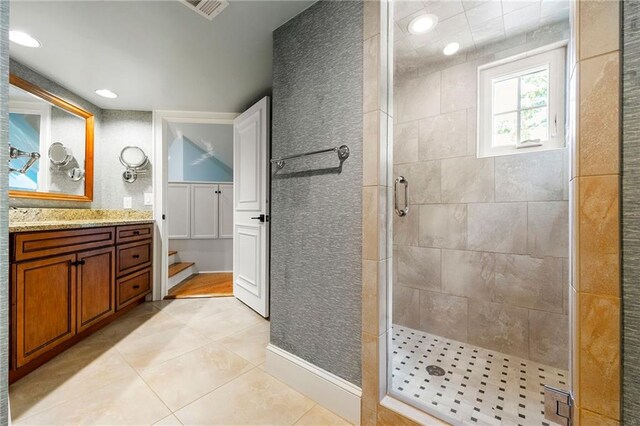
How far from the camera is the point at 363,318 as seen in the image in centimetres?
112

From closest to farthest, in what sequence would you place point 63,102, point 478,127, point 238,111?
1. point 478,127
2. point 63,102
3. point 238,111

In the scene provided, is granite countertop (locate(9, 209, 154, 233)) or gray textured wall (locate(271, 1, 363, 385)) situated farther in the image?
granite countertop (locate(9, 209, 154, 233))

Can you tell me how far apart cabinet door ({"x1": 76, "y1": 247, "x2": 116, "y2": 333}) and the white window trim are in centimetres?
296

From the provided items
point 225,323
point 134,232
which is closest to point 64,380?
point 225,323

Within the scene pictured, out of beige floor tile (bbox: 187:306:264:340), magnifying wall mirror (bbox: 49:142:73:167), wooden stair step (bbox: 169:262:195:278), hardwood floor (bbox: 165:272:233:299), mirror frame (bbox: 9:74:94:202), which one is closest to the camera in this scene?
mirror frame (bbox: 9:74:94:202)

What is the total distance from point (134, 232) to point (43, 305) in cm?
100

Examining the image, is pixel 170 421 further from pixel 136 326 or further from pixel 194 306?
pixel 194 306

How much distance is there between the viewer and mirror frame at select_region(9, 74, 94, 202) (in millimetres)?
1894

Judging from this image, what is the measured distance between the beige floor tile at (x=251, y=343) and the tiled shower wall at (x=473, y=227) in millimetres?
1130

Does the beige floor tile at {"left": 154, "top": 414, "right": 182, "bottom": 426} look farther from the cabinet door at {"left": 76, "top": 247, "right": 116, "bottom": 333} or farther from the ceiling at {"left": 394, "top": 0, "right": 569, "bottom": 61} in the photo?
the ceiling at {"left": 394, "top": 0, "right": 569, "bottom": 61}

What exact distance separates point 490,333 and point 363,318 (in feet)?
4.03

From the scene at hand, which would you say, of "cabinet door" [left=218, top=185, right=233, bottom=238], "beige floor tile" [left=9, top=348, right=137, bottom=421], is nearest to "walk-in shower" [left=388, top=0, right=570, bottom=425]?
"beige floor tile" [left=9, top=348, right=137, bottom=421]

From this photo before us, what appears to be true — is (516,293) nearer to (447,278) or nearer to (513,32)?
(447,278)

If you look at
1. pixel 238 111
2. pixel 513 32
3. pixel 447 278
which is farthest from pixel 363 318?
pixel 238 111
